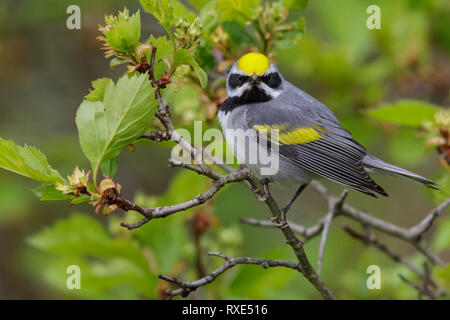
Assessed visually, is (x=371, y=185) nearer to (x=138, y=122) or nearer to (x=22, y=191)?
(x=138, y=122)

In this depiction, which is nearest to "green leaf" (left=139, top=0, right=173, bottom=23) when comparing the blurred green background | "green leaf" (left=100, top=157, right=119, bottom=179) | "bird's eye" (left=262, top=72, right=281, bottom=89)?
"green leaf" (left=100, top=157, right=119, bottom=179)

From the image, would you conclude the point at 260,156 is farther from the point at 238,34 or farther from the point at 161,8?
the point at 161,8

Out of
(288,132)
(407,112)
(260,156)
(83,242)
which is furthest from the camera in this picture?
(288,132)

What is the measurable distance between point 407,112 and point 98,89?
74.4 inches

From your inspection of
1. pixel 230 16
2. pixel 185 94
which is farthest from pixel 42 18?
pixel 230 16

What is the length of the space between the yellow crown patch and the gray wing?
31 centimetres

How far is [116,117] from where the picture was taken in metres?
2.27

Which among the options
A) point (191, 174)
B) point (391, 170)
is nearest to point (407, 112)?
point (391, 170)

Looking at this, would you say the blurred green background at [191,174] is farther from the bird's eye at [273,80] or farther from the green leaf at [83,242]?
the bird's eye at [273,80]

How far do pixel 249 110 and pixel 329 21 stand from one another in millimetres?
1448

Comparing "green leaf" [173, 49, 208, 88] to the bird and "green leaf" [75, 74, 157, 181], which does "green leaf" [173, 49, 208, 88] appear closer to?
"green leaf" [75, 74, 157, 181]

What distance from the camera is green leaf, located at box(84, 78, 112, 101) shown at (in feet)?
7.64
